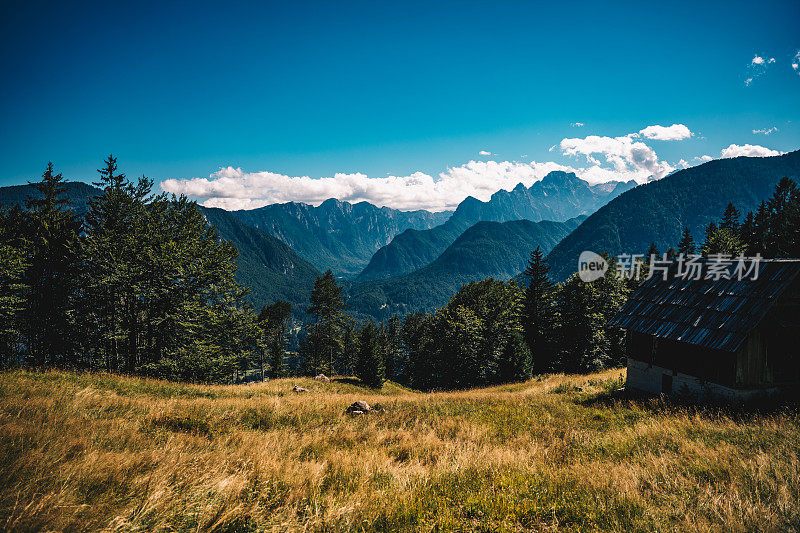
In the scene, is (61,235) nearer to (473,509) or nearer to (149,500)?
(149,500)

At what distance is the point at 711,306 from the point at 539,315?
35718 millimetres

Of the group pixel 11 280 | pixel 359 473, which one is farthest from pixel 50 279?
pixel 359 473

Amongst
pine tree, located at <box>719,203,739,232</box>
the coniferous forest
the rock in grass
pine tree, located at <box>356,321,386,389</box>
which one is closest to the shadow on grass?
the rock in grass

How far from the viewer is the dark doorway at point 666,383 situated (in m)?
17.1

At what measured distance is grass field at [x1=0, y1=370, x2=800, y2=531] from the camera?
425 centimetres

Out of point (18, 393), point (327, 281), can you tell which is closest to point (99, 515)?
point (18, 393)

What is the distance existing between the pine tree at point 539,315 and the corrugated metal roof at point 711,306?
30.3 meters

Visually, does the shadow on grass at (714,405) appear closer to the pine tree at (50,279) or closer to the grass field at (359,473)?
the grass field at (359,473)

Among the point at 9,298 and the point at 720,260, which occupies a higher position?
the point at 720,260

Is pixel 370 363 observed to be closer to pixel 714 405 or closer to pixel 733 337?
pixel 714 405

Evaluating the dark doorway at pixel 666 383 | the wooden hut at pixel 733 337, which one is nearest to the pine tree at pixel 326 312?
the dark doorway at pixel 666 383

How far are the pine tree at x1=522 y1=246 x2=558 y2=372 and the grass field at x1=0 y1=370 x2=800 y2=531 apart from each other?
3956cm

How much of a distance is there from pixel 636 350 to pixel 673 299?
11.6 feet

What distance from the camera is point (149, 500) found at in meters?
4.11
